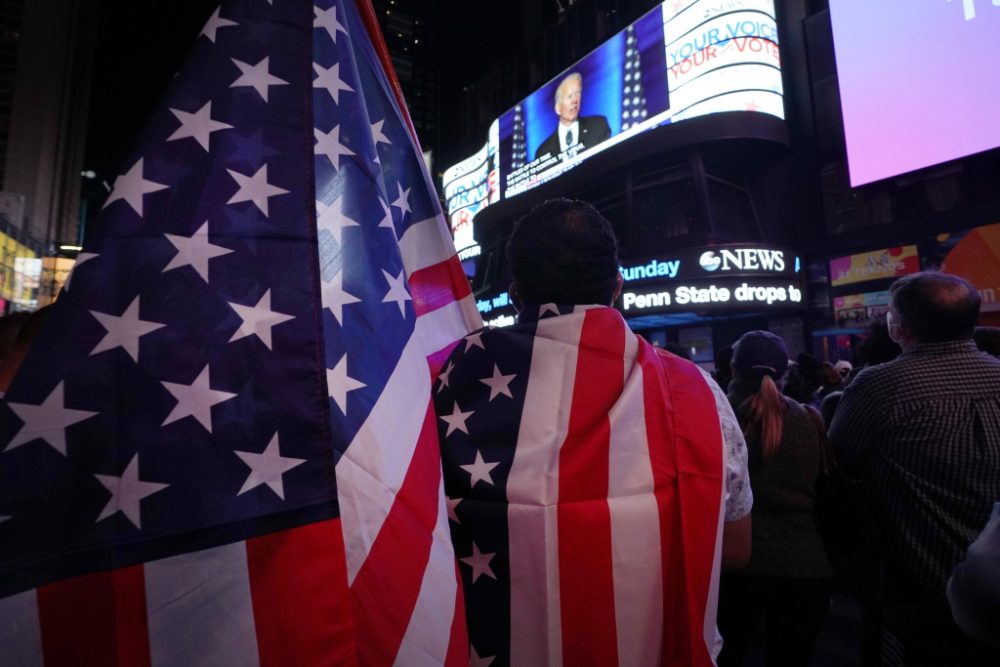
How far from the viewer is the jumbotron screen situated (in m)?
14.1

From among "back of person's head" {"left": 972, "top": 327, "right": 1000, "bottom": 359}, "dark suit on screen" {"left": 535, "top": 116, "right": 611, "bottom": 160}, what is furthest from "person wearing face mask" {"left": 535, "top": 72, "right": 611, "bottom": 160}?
"back of person's head" {"left": 972, "top": 327, "right": 1000, "bottom": 359}

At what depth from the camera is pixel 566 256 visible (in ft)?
5.21

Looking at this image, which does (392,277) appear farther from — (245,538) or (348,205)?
(245,538)

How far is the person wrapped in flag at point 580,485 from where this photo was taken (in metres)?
1.37

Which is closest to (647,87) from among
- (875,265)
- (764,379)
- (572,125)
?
(572,125)

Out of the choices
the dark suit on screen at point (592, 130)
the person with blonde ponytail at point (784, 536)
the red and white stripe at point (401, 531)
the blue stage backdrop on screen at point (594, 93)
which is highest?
the blue stage backdrop on screen at point (594, 93)

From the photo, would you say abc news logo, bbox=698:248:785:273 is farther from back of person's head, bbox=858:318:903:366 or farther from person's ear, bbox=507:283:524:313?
person's ear, bbox=507:283:524:313

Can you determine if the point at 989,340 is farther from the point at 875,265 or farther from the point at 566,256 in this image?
the point at 875,265

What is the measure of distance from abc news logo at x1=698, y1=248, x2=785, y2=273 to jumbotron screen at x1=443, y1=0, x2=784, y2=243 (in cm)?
405

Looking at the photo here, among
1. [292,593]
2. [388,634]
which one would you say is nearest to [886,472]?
[388,634]

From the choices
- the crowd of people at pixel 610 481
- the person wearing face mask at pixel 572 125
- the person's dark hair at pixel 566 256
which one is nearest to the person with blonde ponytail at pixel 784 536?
the crowd of people at pixel 610 481

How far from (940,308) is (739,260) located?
1186 centimetres

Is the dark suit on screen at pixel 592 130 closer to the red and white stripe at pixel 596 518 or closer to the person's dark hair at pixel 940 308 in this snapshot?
the person's dark hair at pixel 940 308

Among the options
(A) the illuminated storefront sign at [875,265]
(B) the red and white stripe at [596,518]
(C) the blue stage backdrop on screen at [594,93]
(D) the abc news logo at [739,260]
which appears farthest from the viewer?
(C) the blue stage backdrop on screen at [594,93]
